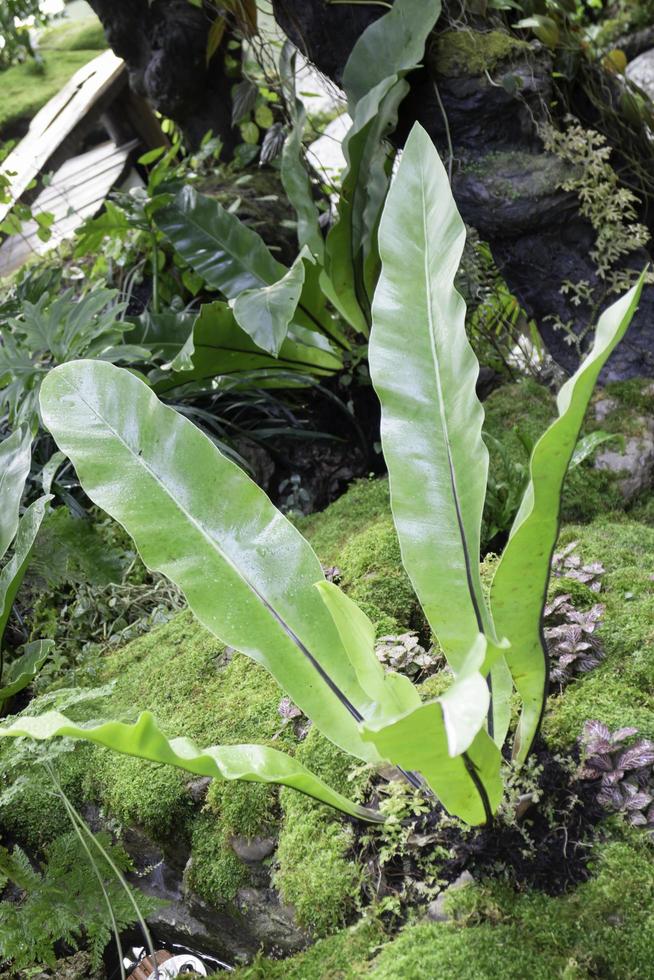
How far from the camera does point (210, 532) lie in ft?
4.01

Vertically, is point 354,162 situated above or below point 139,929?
above

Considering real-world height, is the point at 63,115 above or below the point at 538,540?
above

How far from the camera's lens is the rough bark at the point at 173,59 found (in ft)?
11.0

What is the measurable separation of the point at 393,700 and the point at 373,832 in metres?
0.24

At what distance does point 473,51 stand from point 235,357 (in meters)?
1.02

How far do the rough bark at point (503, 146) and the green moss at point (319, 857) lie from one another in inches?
60.9

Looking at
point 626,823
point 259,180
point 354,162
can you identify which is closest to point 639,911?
point 626,823

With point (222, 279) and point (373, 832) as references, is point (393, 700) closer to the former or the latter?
point (373, 832)

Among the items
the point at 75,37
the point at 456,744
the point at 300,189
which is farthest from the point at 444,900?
the point at 75,37

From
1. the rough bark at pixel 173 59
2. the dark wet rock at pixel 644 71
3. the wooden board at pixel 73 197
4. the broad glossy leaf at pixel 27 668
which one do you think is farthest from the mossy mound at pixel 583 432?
the dark wet rock at pixel 644 71

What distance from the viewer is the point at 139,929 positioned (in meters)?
1.44

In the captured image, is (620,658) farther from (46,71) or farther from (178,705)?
(46,71)

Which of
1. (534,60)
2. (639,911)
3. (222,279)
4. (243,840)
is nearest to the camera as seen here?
(639,911)

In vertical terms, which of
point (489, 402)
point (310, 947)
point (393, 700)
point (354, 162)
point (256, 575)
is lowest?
point (489, 402)
